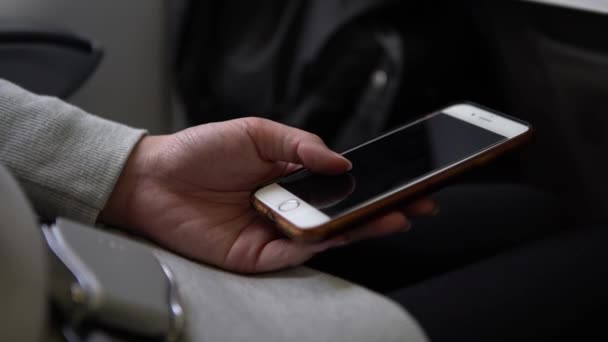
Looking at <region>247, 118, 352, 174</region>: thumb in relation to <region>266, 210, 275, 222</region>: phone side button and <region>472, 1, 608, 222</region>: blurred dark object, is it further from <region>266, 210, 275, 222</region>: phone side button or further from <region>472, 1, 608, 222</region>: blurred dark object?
<region>472, 1, 608, 222</region>: blurred dark object

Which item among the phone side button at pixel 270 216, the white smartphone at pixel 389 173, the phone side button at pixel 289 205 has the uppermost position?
the white smartphone at pixel 389 173

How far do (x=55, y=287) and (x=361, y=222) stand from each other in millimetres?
203

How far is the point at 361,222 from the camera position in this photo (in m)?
0.44

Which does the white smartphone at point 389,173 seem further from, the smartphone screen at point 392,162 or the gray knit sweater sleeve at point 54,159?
the gray knit sweater sleeve at point 54,159

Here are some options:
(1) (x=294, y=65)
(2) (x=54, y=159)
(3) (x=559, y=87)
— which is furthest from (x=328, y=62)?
(2) (x=54, y=159)

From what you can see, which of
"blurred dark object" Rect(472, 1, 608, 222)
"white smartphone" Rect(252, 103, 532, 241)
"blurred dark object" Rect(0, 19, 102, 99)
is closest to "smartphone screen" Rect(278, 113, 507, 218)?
"white smartphone" Rect(252, 103, 532, 241)

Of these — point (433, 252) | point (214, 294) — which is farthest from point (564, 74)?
point (214, 294)

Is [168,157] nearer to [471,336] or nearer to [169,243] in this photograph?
[169,243]

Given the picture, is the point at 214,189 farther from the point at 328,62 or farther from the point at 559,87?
the point at 559,87

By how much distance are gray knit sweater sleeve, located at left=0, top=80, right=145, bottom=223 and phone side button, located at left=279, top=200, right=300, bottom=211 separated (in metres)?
0.12

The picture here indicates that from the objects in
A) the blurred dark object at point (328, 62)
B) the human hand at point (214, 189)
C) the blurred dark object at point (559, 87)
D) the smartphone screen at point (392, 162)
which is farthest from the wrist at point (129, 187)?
the blurred dark object at point (559, 87)

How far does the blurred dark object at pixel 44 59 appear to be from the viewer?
0.56m

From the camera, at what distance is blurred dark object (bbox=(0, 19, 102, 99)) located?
564 mm

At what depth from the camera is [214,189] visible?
0.49m
